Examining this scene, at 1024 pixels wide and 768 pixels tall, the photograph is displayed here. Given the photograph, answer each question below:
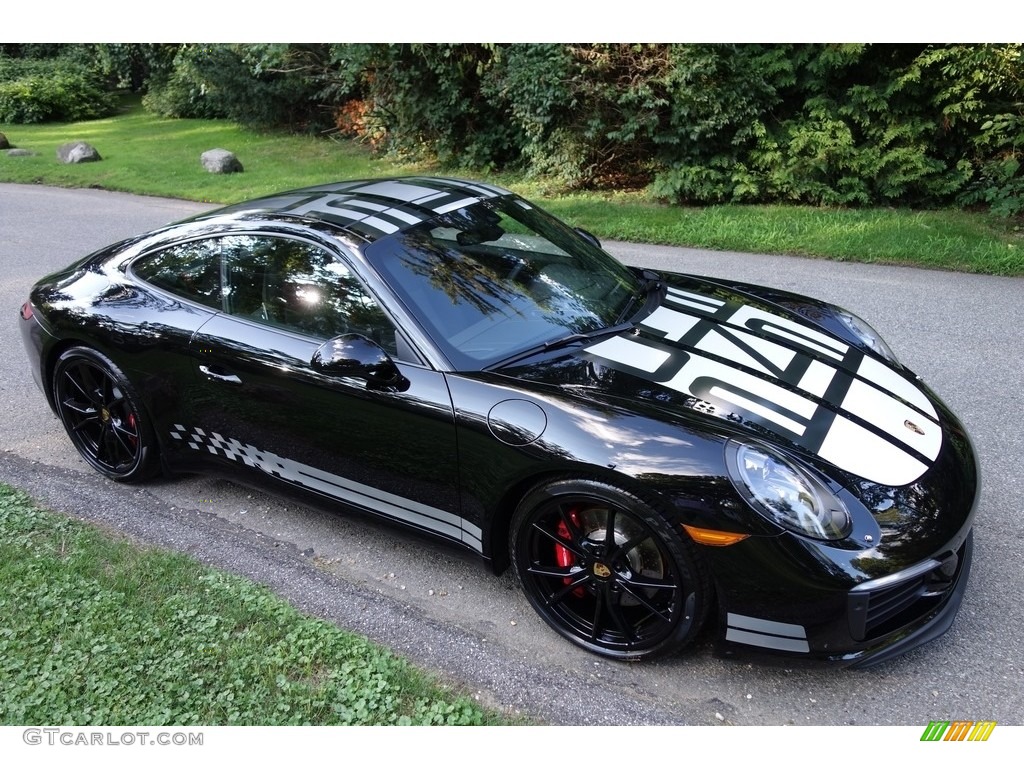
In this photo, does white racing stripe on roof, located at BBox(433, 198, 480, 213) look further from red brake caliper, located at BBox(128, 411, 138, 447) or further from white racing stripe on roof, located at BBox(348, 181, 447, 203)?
red brake caliper, located at BBox(128, 411, 138, 447)

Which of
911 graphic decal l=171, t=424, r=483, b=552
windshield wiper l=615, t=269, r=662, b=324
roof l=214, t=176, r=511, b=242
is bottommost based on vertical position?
911 graphic decal l=171, t=424, r=483, b=552

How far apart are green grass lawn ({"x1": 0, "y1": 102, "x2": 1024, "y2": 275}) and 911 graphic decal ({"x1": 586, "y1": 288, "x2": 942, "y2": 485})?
16.0 ft

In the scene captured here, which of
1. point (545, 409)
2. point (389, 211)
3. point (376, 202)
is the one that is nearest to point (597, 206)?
point (376, 202)

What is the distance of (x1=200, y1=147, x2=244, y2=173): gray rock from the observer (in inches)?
560

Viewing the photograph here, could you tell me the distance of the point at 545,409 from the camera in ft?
8.68

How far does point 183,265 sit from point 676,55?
7700 mm

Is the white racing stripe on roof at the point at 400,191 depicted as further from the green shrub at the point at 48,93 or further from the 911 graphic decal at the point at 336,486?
the green shrub at the point at 48,93

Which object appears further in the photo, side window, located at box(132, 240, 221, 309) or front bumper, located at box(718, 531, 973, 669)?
side window, located at box(132, 240, 221, 309)

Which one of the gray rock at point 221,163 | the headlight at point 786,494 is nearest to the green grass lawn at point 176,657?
the headlight at point 786,494

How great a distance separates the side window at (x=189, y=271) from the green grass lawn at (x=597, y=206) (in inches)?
231

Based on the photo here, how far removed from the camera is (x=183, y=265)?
3678mm

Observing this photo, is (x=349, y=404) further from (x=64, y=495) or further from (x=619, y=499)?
(x=64, y=495)

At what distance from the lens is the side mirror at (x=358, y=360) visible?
9.16ft

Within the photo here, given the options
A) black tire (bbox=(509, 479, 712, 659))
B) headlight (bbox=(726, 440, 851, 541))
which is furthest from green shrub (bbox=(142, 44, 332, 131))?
headlight (bbox=(726, 440, 851, 541))
